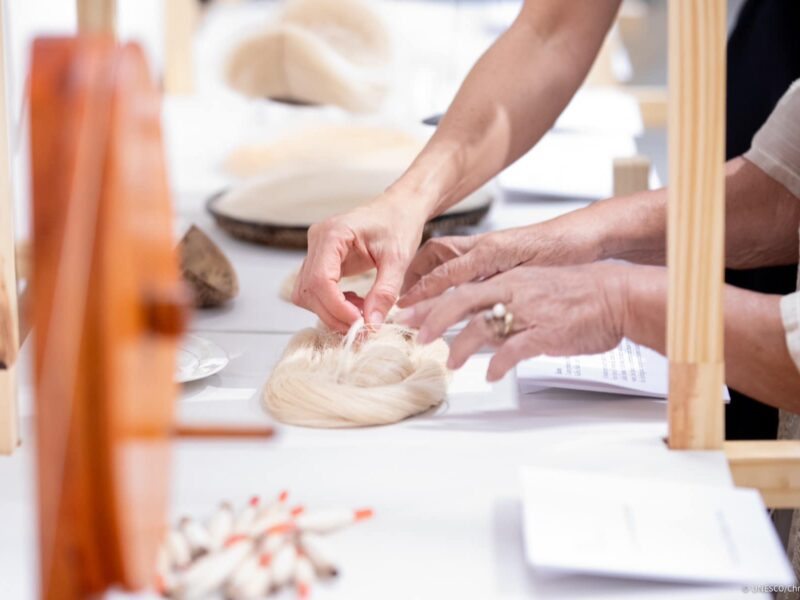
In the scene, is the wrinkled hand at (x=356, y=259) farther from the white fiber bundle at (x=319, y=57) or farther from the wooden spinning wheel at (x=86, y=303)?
the white fiber bundle at (x=319, y=57)

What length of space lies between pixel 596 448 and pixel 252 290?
0.66m

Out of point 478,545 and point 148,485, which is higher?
point 148,485

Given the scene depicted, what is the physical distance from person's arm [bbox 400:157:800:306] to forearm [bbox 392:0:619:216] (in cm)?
12

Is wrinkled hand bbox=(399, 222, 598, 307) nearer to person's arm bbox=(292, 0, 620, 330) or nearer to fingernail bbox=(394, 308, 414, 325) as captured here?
person's arm bbox=(292, 0, 620, 330)

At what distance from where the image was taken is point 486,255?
4.11 feet

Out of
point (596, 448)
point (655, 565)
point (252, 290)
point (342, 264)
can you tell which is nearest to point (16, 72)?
point (252, 290)

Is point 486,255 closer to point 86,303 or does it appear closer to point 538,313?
point 538,313

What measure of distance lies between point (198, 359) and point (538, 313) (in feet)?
1.29

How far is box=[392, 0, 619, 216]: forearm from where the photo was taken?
4.62 feet

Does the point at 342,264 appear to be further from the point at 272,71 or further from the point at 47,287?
the point at 272,71

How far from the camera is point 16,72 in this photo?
3.04m

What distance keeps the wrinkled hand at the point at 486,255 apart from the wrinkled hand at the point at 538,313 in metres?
0.19

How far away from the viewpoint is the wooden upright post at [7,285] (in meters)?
0.92

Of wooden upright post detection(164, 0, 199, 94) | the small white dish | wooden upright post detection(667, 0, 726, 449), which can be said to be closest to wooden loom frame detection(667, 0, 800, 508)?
wooden upright post detection(667, 0, 726, 449)
